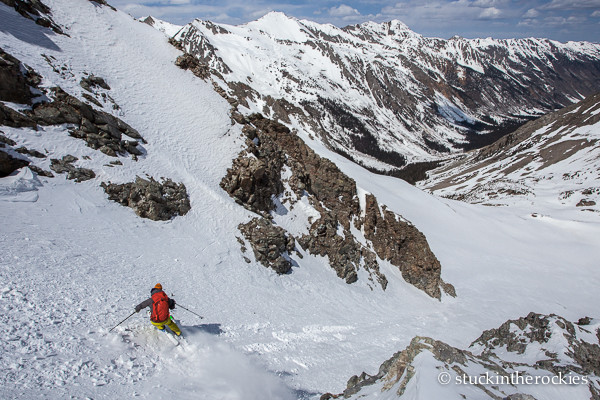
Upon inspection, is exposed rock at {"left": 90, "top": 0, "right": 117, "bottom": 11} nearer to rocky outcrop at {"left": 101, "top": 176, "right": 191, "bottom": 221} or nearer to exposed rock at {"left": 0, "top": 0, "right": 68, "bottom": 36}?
exposed rock at {"left": 0, "top": 0, "right": 68, "bottom": 36}

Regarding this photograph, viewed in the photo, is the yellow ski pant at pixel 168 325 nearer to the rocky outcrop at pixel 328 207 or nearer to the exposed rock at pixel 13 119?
the rocky outcrop at pixel 328 207

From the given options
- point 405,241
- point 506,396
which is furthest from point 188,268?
point 405,241

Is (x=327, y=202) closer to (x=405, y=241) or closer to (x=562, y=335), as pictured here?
(x=405, y=241)

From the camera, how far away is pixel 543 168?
124062mm

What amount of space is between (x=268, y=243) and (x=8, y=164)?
1606cm

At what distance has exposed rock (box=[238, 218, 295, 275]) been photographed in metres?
23.4

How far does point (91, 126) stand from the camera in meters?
22.0

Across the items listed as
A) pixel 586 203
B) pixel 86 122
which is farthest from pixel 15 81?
pixel 586 203

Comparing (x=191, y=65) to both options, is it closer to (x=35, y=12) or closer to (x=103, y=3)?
(x=103, y=3)

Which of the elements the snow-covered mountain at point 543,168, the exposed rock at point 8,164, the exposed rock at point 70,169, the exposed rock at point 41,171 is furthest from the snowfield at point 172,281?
the snow-covered mountain at point 543,168

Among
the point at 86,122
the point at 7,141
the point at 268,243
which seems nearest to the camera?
the point at 7,141

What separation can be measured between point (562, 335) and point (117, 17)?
48380mm

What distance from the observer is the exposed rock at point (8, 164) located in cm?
1677

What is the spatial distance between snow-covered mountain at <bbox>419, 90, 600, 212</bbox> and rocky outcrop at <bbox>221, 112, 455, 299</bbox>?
68.0 metres
